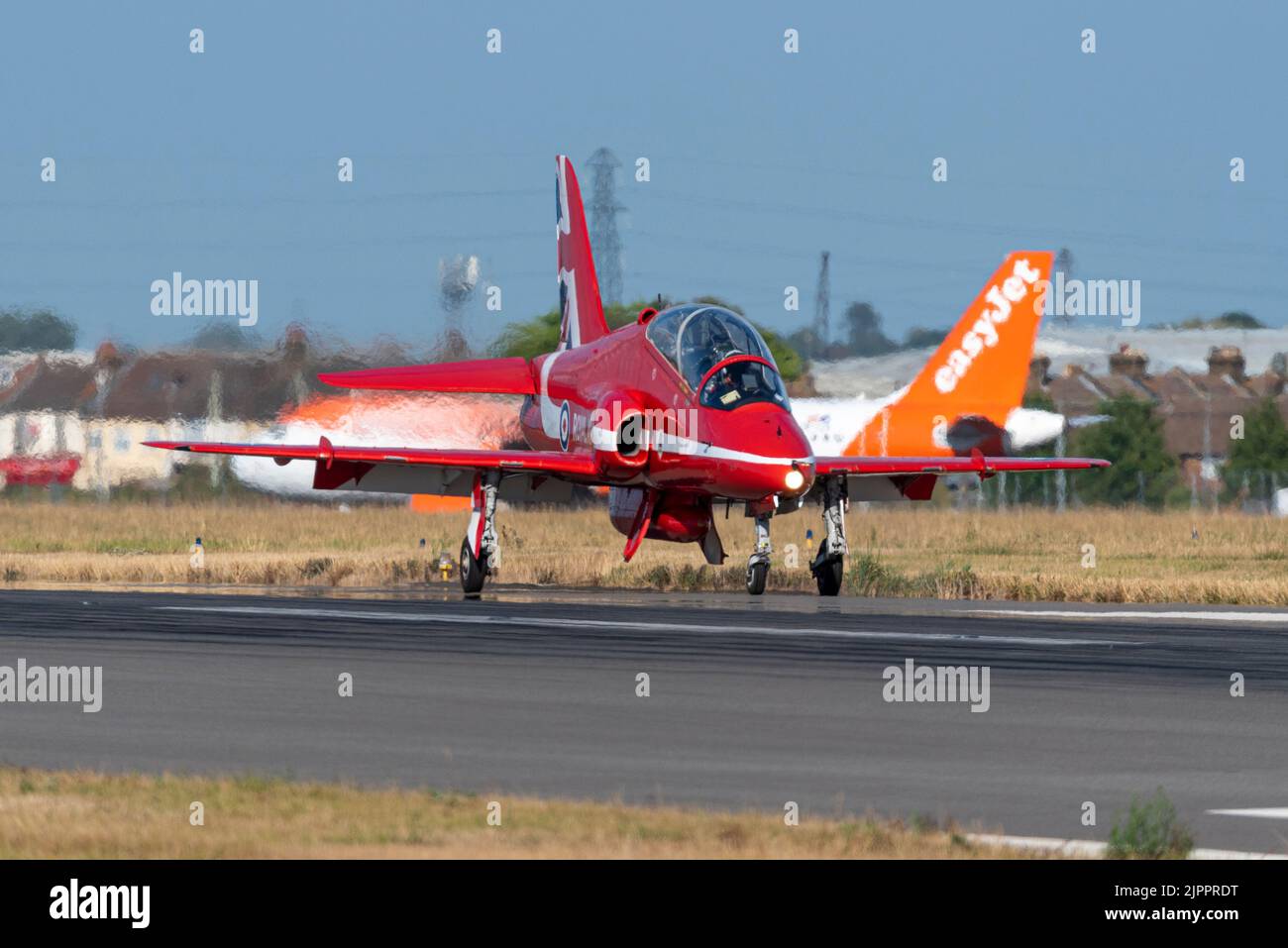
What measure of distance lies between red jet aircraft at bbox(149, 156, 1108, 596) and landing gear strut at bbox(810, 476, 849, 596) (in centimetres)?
2

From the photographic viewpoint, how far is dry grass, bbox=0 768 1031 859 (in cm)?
1019

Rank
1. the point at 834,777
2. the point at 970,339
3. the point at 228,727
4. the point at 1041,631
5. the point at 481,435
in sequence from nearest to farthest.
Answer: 1. the point at 834,777
2. the point at 228,727
3. the point at 1041,631
4. the point at 481,435
5. the point at 970,339

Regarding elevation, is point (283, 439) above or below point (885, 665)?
above

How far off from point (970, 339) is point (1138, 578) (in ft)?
91.6

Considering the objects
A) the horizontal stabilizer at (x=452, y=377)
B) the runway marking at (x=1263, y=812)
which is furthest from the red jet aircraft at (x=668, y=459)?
the runway marking at (x=1263, y=812)

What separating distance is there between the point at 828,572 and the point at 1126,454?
59697mm

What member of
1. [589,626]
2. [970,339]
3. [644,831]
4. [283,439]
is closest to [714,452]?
[589,626]

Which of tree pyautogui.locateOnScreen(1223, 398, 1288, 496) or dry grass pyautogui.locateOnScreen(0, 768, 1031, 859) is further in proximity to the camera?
tree pyautogui.locateOnScreen(1223, 398, 1288, 496)

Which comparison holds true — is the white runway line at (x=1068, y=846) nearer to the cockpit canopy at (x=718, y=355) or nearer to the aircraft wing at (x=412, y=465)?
the cockpit canopy at (x=718, y=355)

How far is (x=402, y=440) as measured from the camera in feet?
165

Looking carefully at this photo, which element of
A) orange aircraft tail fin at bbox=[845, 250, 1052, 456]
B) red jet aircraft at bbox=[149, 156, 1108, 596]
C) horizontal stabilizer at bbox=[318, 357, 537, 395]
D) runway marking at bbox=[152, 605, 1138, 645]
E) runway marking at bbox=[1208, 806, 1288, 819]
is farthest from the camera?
orange aircraft tail fin at bbox=[845, 250, 1052, 456]

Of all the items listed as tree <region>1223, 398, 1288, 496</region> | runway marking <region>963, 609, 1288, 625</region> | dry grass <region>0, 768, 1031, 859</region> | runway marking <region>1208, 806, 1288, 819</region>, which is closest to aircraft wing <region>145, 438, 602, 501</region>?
runway marking <region>963, 609, 1288, 625</region>

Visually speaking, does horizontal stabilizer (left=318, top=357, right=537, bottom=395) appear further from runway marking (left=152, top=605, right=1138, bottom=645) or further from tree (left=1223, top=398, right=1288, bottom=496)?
tree (left=1223, top=398, right=1288, bottom=496)

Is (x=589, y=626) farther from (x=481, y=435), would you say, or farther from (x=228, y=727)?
(x=481, y=435)
